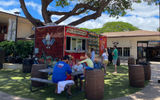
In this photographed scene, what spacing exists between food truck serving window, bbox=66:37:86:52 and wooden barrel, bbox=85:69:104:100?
5441mm

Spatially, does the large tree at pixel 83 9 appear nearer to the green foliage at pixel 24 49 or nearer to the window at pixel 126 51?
the green foliage at pixel 24 49

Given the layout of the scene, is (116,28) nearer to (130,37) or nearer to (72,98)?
(130,37)

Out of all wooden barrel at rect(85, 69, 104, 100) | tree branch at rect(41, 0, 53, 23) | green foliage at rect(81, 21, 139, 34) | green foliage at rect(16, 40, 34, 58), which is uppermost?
green foliage at rect(81, 21, 139, 34)

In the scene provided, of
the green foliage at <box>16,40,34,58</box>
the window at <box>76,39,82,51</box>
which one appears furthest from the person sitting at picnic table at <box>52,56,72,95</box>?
the green foliage at <box>16,40,34,58</box>

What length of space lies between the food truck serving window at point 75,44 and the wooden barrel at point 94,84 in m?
5.44

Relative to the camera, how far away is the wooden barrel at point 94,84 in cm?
375

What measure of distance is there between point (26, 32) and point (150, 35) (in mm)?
17381

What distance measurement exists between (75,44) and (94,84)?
6.43 metres

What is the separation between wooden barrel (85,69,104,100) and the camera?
3748 millimetres

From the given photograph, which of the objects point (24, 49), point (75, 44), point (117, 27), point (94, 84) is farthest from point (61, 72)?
point (117, 27)

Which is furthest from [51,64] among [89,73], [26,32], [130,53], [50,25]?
[130,53]

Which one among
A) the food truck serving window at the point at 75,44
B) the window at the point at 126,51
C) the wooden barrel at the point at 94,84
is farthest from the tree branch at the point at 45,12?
the window at the point at 126,51

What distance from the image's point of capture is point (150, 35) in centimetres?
1672

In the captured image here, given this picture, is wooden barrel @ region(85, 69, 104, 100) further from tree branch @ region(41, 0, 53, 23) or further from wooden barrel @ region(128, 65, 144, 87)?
tree branch @ region(41, 0, 53, 23)
